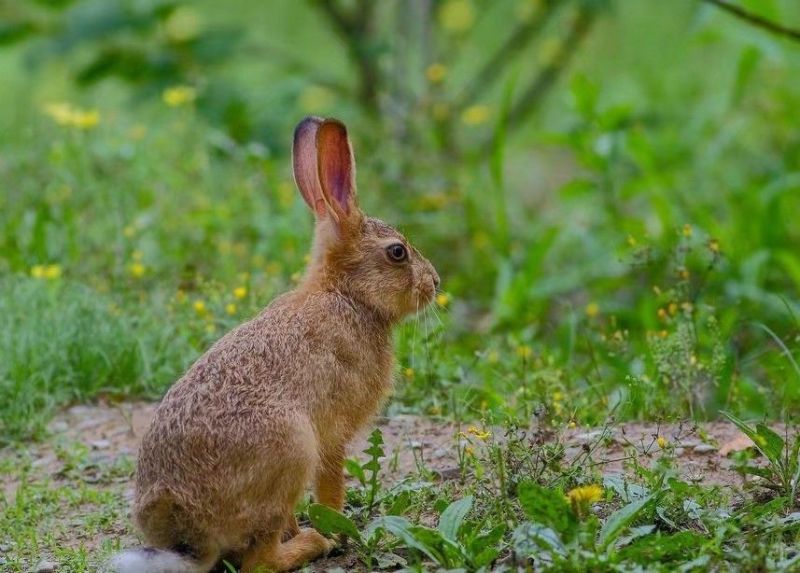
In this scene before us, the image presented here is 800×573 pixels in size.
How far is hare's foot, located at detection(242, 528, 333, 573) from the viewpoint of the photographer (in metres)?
3.99

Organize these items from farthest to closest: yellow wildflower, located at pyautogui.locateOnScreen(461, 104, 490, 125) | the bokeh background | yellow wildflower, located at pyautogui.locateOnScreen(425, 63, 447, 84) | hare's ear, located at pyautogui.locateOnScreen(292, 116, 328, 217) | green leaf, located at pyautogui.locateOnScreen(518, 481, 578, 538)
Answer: yellow wildflower, located at pyautogui.locateOnScreen(461, 104, 490, 125), yellow wildflower, located at pyautogui.locateOnScreen(425, 63, 447, 84), the bokeh background, hare's ear, located at pyautogui.locateOnScreen(292, 116, 328, 217), green leaf, located at pyautogui.locateOnScreen(518, 481, 578, 538)

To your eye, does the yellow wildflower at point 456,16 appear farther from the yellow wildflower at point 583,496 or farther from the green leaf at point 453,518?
the yellow wildflower at point 583,496

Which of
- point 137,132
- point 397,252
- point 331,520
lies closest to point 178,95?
point 137,132

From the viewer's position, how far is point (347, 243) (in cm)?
464

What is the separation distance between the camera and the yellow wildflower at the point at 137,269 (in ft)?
21.1

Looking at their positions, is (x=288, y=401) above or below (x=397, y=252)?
below

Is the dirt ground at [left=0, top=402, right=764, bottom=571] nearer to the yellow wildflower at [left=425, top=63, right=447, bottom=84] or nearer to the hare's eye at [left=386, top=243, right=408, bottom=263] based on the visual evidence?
the hare's eye at [left=386, top=243, right=408, bottom=263]

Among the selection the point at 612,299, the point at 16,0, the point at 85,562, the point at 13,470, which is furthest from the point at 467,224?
the point at 85,562

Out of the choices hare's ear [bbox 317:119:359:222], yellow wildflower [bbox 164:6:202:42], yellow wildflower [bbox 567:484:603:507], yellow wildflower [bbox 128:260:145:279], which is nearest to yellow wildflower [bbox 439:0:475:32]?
yellow wildflower [bbox 164:6:202:42]

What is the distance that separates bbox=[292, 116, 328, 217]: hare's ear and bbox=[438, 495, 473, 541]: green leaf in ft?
4.01

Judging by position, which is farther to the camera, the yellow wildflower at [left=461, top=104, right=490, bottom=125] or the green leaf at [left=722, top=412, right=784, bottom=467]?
the yellow wildflower at [left=461, top=104, right=490, bottom=125]

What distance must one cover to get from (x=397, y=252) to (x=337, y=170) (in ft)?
1.13

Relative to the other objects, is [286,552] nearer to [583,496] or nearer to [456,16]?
[583,496]

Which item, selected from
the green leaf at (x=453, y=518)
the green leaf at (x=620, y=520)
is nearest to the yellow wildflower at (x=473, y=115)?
the green leaf at (x=453, y=518)
